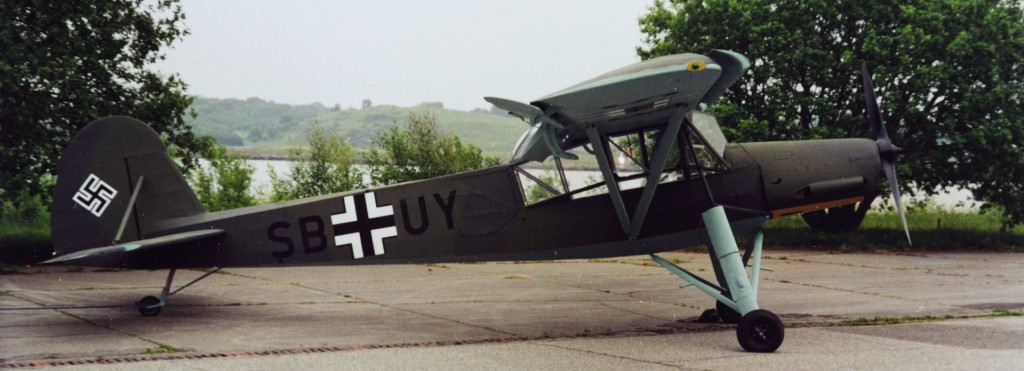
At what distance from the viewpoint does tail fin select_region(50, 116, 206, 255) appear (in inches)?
380

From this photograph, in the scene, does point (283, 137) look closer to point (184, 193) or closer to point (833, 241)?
point (833, 241)

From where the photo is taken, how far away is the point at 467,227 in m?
9.45

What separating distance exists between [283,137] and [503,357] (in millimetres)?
71105

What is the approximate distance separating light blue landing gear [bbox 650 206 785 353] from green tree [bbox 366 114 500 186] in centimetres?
1209

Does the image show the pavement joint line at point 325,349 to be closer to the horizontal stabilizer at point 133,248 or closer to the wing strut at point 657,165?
the horizontal stabilizer at point 133,248

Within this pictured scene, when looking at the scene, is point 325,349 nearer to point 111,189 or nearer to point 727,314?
point 111,189

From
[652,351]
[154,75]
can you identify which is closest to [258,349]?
[652,351]

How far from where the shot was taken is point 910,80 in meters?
20.0

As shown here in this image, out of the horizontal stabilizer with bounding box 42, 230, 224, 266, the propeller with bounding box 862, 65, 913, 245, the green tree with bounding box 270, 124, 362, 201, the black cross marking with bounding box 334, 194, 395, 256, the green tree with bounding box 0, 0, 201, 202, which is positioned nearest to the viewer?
the horizontal stabilizer with bounding box 42, 230, 224, 266

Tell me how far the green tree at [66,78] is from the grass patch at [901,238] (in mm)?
14545

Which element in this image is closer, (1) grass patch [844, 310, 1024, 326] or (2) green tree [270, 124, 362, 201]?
(1) grass patch [844, 310, 1024, 326]

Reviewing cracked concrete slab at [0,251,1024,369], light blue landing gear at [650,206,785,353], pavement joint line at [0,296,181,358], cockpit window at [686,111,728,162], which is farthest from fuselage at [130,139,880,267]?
cracked concrete slab at [0,251,1024,369]

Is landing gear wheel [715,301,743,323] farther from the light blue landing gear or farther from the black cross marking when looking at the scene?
the black cross marking

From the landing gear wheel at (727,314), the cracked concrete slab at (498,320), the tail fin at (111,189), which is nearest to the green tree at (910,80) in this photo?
the cracked concrete slab at (498,320)
